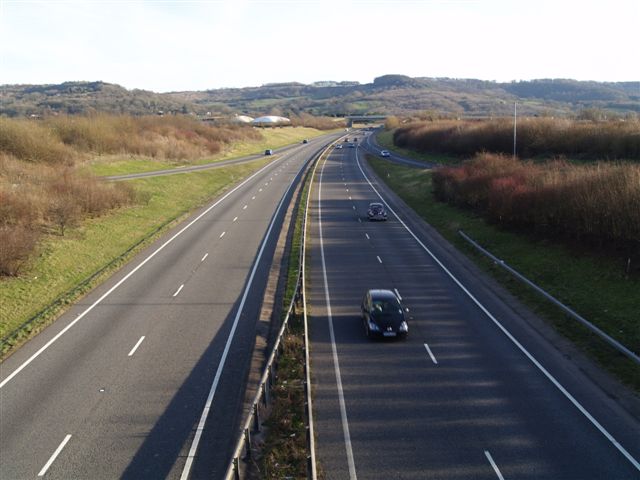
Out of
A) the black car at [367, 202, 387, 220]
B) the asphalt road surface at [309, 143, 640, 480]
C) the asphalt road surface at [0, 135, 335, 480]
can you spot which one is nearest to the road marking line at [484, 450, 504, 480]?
the asphalt road surface at [309, 143, 640, 480]

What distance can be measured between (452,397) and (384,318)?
4.89 metres

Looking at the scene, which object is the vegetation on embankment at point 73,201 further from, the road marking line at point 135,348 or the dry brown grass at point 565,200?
the dry brown grass at point 565,200

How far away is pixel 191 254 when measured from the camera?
1359 inches

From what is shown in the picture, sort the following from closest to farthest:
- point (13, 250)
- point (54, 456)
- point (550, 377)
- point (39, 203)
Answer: point (54, 456), point (550, 377), point (13, 250), point (39, 203)

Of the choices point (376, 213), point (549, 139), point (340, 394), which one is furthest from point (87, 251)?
point (549, 139)

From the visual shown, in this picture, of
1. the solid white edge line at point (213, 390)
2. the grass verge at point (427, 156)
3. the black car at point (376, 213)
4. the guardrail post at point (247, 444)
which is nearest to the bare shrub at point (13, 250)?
the solid white edge line at point (213, 390)

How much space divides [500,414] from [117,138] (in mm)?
75132

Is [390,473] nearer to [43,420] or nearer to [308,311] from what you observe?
[43,420]

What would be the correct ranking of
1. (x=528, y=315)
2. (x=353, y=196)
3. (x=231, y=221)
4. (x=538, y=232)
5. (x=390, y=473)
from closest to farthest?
(x=390, y=473) < (x=528, y=315) < (x=538, y=232) < (x=231, y=221) < (x=353, y=196)

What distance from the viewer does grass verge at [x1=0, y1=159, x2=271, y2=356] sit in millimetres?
25078

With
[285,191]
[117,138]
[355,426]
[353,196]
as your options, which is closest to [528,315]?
[355,426]

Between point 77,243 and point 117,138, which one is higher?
point 117,138

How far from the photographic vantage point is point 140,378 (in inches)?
716

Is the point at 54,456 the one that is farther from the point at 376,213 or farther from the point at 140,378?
the point at 376,213
